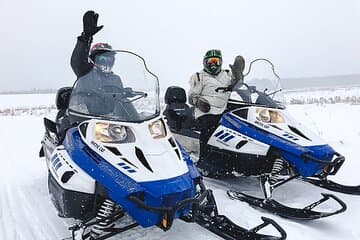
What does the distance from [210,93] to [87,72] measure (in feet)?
7.53

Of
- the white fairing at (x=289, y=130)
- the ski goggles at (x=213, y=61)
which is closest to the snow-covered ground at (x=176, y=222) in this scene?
the white fairing at (x=289, y=130)

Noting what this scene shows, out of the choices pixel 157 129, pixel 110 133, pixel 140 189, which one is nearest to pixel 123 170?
pixel 140 189

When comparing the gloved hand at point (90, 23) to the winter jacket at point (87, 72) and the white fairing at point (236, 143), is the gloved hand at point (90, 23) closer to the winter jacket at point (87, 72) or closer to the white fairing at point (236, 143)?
the winter jacket at point (87, 72)

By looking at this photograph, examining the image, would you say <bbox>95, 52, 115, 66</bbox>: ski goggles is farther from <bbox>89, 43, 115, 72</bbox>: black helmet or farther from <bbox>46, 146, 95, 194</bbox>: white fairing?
<bbox>46, 146, 95, 194</bbox>: white fairing

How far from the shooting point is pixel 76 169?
3.51 metres

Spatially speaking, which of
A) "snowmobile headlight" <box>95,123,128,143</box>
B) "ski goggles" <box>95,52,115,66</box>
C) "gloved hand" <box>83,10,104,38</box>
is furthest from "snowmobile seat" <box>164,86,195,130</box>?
"snowmobile headlight" <box>95,123,128,143</box>

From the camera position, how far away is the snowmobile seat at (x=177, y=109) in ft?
20.4

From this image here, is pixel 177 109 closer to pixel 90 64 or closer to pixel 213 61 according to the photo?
pixel 213 61

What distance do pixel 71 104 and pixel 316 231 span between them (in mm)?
2669

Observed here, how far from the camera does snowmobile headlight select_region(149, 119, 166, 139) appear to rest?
3.76 metres

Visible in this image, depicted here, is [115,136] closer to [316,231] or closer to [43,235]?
[43,235]

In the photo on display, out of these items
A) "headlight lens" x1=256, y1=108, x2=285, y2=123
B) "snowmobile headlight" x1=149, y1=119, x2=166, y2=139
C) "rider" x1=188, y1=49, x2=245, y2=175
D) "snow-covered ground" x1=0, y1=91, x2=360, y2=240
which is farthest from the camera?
"rider" x1=188, y1=49, x2=245, y2=175

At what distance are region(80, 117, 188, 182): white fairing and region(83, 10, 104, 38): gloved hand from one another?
0.95 metres

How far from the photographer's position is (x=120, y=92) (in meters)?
4.04
